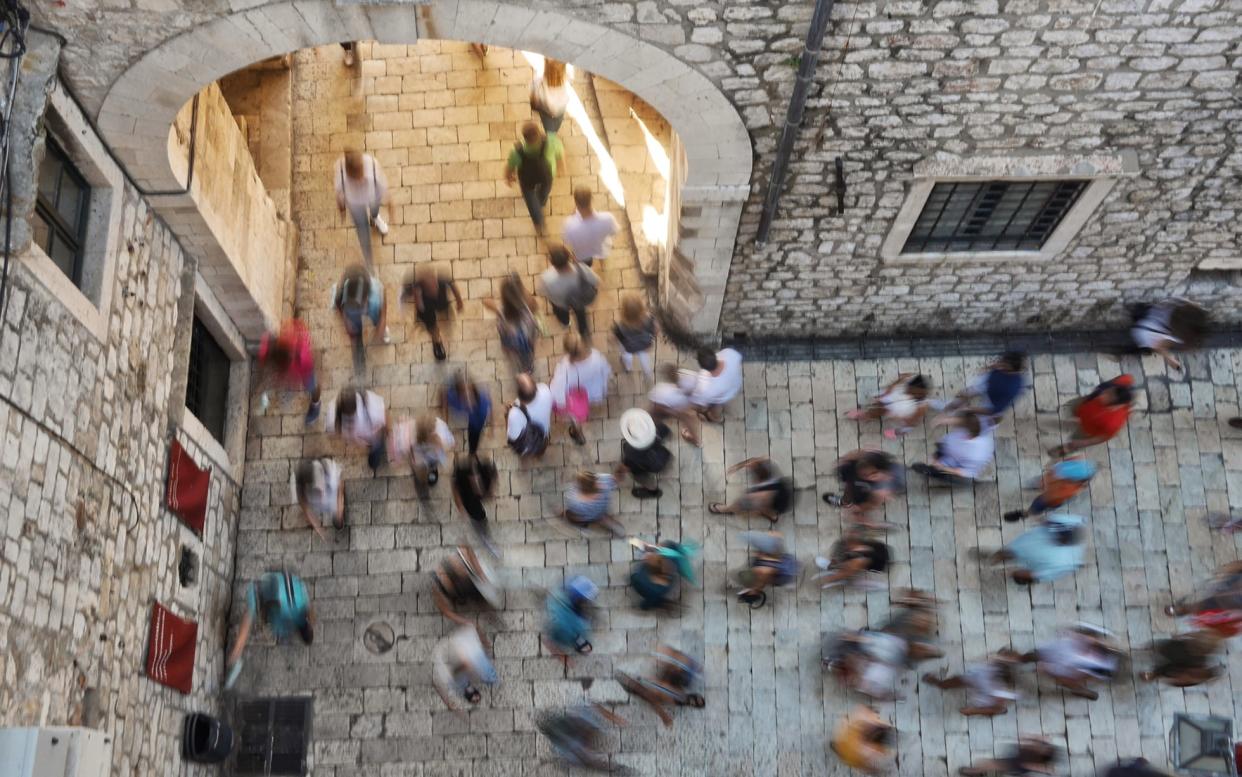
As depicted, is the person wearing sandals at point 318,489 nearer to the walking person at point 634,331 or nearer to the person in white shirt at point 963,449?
the walking person at point 634,331

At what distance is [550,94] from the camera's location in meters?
11.4

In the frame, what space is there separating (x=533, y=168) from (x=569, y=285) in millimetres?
1391

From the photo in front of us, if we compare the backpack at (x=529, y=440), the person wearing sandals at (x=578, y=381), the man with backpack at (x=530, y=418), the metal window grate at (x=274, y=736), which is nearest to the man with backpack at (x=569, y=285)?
the person wearing sandals at (x=578, y=381)

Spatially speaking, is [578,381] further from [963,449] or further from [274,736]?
[274,736]

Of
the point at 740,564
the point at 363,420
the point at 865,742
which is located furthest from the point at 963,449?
the point at 363,420

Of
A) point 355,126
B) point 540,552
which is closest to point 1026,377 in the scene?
point 540,552

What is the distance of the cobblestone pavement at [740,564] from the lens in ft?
32.1

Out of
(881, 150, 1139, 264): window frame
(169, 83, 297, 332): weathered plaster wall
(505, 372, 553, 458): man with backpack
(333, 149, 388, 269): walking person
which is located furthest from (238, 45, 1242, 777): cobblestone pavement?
(881, 150, 1139, 264): window frame

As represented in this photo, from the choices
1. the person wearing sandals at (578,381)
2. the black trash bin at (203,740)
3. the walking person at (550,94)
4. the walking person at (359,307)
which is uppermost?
the walking person at (550,94)

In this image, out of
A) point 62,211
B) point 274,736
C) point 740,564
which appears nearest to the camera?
point 62,211

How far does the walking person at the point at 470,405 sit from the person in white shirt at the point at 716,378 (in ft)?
6.67

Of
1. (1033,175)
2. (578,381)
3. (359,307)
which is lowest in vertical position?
(578,381)

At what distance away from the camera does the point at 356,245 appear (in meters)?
11.9

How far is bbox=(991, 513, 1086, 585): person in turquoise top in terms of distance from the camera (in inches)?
383
